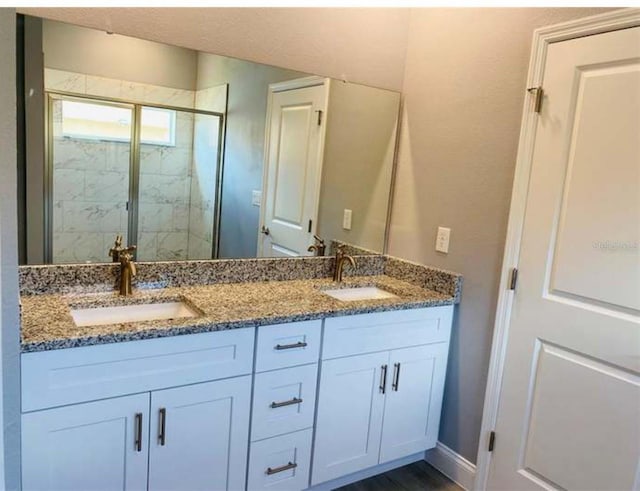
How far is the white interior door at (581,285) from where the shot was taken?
167 cm

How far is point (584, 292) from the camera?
1.79 meters

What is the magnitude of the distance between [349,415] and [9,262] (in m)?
1.43

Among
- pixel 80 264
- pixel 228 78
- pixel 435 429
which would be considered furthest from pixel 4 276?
pixel 435 429

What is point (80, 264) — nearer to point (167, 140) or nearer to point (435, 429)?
point (167, 140)

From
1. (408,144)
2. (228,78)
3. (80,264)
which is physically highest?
(228,78)

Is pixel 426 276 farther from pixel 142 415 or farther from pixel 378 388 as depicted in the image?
pixel 142 415

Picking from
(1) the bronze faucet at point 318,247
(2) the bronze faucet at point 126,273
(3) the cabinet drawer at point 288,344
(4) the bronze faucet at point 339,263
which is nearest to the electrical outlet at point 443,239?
(4) the bronze faucet at point 339,263

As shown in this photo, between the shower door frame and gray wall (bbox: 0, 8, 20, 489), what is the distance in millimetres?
659

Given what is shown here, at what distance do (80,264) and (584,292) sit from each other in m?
1.92

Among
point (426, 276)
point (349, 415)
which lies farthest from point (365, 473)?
point (426, 276)

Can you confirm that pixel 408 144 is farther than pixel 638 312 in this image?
Yes

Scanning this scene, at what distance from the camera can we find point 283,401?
6.11 ft

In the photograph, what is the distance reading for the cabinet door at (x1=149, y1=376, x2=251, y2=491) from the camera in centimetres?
162

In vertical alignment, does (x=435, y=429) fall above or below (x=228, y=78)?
below
